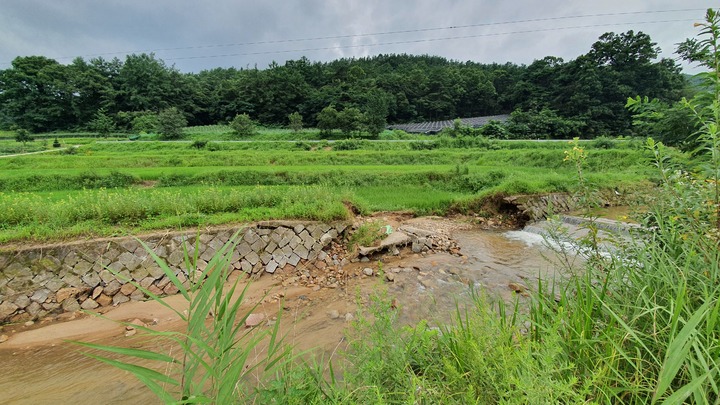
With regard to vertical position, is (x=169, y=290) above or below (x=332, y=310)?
below

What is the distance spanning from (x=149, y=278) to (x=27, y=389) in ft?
8.18

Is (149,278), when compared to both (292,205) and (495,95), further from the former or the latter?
(495,95)

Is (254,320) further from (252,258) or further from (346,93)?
(346,93)

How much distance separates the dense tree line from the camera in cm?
3984

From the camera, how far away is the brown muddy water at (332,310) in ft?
13.3

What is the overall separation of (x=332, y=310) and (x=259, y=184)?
9044 millimetres

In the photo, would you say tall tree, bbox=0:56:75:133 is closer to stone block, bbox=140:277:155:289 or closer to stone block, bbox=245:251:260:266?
stone block, bbox=140:277:155:289

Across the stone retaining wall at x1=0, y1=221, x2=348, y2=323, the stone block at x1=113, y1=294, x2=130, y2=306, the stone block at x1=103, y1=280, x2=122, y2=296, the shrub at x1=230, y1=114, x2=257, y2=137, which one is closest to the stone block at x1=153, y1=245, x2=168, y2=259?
the stone retaining wall at x1=0, y1=221, x2=348, y2=323

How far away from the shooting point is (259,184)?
13.3 meters

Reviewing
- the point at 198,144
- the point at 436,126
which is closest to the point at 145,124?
the point at 198,144

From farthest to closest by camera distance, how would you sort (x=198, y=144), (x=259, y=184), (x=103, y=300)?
(x=198, y=144) → (x=259, y=184) → (x=103, y=300)

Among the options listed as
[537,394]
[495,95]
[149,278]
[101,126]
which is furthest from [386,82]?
[537,394]

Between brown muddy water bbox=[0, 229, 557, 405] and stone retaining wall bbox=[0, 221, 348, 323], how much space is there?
0.69 metres

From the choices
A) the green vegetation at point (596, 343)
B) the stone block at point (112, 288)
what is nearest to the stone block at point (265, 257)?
the stone block at point (112, 288)
